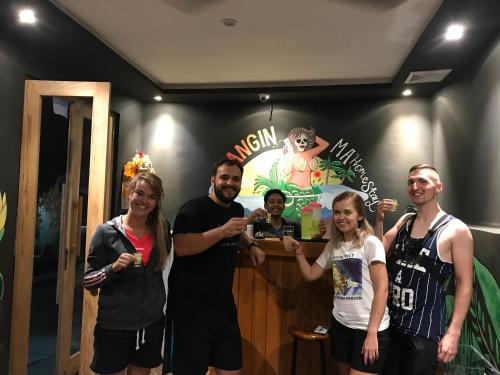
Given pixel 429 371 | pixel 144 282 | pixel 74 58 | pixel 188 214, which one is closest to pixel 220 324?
pixel 144 282

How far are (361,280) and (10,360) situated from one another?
246cm

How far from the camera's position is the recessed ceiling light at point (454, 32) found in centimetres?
265

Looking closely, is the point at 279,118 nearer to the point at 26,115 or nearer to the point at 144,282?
the point at 26,115

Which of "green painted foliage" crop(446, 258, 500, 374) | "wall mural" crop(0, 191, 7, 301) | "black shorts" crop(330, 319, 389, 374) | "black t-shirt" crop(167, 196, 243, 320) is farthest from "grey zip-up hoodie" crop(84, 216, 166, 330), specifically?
"green painted foliage" crop(446, 258, 500, 374)

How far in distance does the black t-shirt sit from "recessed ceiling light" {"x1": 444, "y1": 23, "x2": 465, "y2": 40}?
2117 mm

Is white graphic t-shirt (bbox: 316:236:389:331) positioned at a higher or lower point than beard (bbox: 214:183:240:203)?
lower

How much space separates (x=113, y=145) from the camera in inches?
169

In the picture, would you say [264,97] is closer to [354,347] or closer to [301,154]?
[301,154]

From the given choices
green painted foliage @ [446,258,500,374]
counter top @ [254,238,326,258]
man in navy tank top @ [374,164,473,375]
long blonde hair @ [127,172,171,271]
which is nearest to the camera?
man in navy tank top @ [374,164,473,375]

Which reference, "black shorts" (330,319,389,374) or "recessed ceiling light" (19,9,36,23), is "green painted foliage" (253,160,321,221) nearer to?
"black shorts" (330,319,389,374)

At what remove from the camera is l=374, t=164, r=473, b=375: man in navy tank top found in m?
1.68

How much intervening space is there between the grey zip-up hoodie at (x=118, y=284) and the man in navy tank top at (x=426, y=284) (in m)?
1.16

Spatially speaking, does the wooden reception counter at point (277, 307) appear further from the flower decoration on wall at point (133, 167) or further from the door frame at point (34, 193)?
the flower decoration on wall at point (133, 167)

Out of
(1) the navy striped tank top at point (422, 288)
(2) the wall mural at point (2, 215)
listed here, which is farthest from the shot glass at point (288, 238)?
(2) the wall mural at point (2, 215)
